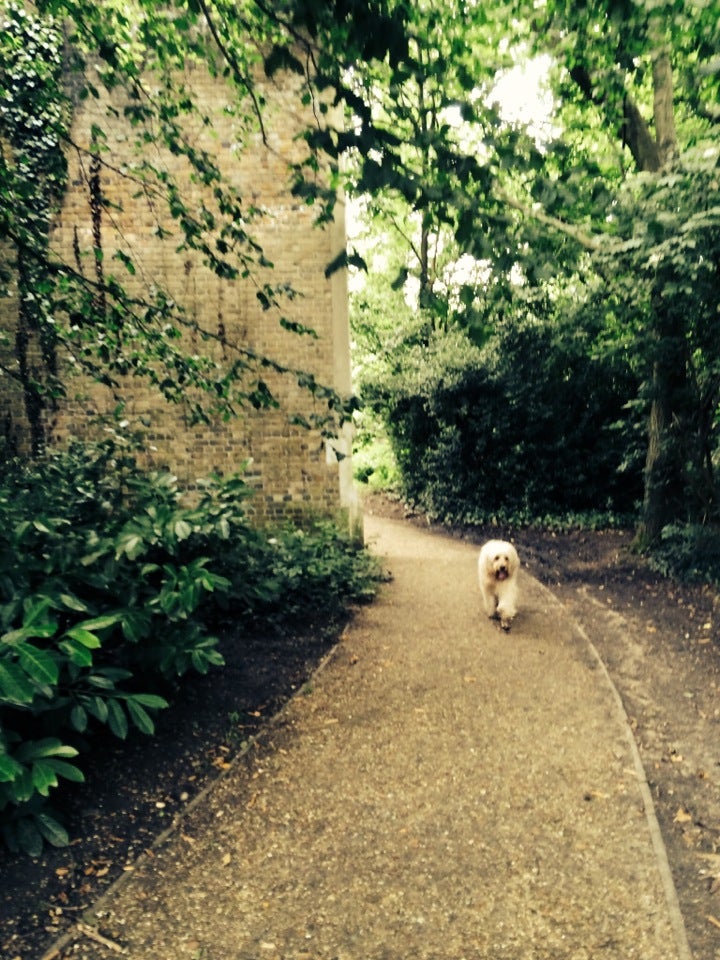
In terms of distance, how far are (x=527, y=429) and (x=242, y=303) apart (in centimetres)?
731

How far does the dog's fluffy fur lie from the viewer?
758cm

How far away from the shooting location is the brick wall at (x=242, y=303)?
9375mm

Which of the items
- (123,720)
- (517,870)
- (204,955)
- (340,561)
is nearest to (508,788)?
(517,870)

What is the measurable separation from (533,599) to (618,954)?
20.2ft

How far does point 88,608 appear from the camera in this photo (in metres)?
3.84

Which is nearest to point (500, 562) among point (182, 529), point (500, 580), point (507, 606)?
point (500, 580)

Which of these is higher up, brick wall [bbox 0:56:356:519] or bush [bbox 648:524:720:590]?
brick wall [bbox 0:56:356:519]

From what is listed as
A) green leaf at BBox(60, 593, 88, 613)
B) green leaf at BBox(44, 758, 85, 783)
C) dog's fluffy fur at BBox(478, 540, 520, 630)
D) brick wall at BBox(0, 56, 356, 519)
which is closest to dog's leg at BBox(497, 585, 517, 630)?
dog's fluffy fur at BBox(478, 540, 520, 630)

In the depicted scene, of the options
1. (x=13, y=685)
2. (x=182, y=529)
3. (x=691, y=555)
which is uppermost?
(x=182, y=529)

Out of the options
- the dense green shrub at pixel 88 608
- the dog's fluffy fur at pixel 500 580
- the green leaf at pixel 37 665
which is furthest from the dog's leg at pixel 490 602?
the green leaf at pixel 37 665

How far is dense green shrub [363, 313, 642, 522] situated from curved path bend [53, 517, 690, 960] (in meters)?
8.49

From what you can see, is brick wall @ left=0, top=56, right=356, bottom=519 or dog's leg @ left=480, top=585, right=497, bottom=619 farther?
brick wall @ left=0, top=56, right=356, bottom=519

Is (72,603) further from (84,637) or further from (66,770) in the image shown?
(66,770)

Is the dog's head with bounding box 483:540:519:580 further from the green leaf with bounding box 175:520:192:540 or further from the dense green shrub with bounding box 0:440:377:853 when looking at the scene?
the green leaf with bounding box 175:520:192:540
